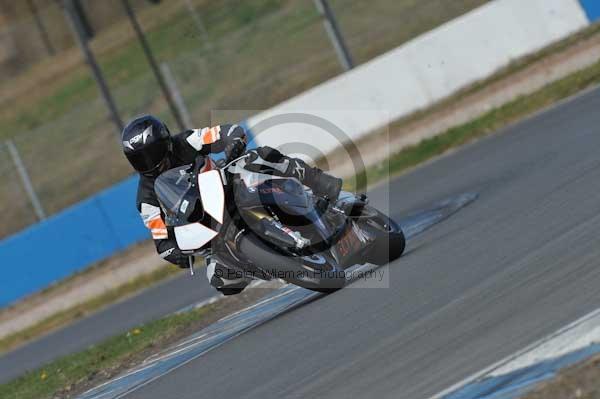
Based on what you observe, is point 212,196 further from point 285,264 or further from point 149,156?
point 149,156

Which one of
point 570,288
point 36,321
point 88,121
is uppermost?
point 88,121

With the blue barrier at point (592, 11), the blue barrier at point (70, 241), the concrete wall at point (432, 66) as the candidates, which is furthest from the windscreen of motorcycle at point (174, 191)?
the blue barrier at point (592, 11)

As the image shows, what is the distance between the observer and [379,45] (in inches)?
764

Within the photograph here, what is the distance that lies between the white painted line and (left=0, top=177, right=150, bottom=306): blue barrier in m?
13.3

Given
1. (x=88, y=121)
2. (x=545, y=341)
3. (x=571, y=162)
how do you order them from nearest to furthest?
(x=545, y=341)
(x=571, y=162)
(x=88, y=121)

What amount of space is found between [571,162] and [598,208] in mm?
2371

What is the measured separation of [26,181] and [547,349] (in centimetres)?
1559

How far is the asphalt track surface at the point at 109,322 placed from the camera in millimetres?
12773

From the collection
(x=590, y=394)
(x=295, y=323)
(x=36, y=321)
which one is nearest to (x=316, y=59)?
(x=36, y=321)

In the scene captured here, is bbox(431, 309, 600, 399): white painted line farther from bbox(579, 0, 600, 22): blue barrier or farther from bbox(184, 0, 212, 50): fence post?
bbox(184, 0, 212, 50): fence post

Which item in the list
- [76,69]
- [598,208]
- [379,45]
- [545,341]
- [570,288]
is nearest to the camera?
[545,341]

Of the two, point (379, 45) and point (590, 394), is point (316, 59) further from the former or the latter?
point (590, 394)

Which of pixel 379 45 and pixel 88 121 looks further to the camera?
pixel 88 121

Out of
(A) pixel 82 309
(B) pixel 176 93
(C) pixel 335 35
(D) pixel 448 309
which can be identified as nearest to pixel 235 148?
(D) pixel 448 309
